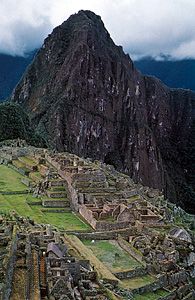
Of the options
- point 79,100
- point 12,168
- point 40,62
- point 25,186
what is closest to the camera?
point 25,186

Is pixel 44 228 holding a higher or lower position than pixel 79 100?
lower

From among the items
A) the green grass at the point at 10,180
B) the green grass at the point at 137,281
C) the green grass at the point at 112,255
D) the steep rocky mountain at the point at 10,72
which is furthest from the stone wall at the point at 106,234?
the steep rocky mountain at the point at 10,72

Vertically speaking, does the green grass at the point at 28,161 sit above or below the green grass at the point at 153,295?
above

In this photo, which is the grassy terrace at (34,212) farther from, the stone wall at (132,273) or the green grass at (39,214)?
the stone wall at (132,273)

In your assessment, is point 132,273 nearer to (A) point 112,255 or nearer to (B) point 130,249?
(A) point 112,255

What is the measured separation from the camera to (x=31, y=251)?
21.6 metres

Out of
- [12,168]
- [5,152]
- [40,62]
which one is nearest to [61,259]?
[12,168]

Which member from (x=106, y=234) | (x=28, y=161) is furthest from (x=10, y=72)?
(x=106, y=234)

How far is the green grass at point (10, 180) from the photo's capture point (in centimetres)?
4525

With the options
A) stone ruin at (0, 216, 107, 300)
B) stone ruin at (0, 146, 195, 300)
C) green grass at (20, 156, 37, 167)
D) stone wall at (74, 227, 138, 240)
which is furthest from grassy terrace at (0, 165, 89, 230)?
stone ruin at (0, 216, 107, 300)

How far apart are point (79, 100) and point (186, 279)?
365ft

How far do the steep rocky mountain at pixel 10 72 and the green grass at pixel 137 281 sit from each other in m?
137

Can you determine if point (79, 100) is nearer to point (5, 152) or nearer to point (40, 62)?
point (40, 62)

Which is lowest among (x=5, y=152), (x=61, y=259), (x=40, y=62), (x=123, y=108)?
(x=61, y=259)
